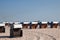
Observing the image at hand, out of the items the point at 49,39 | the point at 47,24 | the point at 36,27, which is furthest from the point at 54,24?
the point at 49,39

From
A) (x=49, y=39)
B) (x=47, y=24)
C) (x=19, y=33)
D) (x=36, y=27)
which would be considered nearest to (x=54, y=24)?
(x=47, y=24)

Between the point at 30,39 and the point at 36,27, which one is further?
the point at 36,27

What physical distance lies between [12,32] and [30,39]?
1.61 meters

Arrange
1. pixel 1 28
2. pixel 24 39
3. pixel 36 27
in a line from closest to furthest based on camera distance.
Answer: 1. pixel 24 39
2. pixel 1 28
3. pixel 36 27

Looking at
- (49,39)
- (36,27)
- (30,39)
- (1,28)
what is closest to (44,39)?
(49,39)

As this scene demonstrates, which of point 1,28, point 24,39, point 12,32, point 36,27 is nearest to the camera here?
point 24,39

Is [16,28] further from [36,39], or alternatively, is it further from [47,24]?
[47,24]

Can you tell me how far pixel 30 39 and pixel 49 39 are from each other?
206cm

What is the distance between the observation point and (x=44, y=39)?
52.2 feet

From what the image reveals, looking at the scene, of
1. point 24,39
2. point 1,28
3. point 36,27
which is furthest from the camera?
point 36,27

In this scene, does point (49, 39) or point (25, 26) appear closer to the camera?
point (49, 39)

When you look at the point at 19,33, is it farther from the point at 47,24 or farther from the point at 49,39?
the point at 47,24

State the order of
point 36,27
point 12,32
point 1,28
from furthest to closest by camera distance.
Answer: point 36,27
point 1,28
point 12,32

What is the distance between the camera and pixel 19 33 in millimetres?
14992
